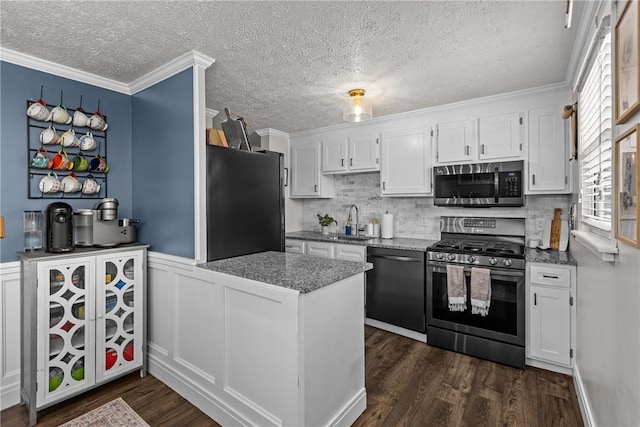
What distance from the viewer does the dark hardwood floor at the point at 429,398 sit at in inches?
79.7

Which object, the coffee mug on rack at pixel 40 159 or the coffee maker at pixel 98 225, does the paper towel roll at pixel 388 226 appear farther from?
the coffee mug on rack at pixel 40 159

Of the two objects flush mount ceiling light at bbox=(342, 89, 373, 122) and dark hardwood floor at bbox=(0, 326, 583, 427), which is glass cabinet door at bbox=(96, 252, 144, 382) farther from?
flush mount ceiling light at bbox=(342, 89, 373, 122)

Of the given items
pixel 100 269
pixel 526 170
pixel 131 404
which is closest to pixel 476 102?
pixel 526 170

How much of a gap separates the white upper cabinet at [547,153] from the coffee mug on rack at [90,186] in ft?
12.3

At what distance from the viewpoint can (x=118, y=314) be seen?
2369 millimetres

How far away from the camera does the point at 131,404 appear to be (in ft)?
7.10

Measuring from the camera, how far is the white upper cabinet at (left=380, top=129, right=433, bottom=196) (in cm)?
350

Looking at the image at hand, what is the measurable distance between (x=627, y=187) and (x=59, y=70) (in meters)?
3.44

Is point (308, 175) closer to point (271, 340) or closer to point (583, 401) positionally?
point (271, 340)

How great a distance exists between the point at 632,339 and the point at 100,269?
2913 mm

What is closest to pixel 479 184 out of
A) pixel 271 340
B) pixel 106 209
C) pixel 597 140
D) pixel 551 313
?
pixel 551 313

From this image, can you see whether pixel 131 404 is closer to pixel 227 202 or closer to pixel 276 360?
pixel 276 360

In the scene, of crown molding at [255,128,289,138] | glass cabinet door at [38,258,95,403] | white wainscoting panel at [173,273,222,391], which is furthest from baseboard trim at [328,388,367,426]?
crown molding at [255,128,289,138]

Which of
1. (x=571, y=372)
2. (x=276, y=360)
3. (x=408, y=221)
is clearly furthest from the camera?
(x=408, y=221)
